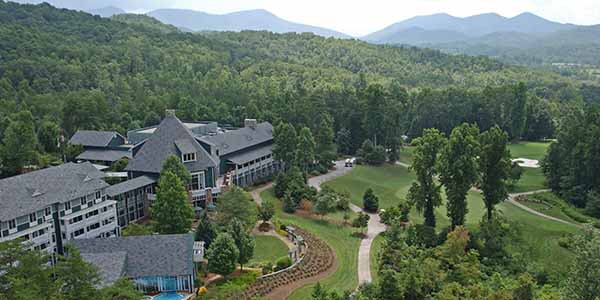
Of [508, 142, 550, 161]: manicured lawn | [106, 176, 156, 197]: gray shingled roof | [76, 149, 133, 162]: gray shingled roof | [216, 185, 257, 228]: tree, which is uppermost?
[76, 149, 133, 162]: gray shingled roof

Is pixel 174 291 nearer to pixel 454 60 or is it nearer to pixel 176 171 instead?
pixel 176 171

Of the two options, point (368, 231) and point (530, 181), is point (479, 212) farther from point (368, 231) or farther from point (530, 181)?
point (530, 181)

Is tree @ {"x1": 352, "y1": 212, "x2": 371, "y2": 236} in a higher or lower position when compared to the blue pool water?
higher

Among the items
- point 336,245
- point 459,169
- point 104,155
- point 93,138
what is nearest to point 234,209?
point 336,245

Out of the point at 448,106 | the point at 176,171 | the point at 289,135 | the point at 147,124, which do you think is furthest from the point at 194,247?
the point at 448,106

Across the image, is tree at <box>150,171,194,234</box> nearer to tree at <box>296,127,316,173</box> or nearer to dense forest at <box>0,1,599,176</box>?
tree at <box>296,127,316,173</box>

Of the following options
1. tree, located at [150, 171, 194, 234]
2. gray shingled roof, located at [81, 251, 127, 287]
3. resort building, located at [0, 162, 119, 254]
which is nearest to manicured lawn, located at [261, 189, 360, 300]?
tree, located at [150, 171, 194, 234]
